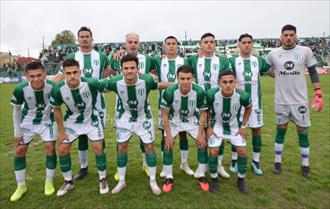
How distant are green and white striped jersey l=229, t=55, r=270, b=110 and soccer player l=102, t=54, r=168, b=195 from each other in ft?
4.45

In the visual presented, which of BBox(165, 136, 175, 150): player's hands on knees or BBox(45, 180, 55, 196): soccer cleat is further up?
BBox(165, 136, 175, 150): player's hands on knees

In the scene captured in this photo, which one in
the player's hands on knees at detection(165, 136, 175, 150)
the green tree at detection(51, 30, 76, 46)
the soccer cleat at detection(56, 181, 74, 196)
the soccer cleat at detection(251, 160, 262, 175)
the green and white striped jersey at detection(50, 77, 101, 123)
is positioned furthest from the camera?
the green tree at detection(51, 30, 76, 46)

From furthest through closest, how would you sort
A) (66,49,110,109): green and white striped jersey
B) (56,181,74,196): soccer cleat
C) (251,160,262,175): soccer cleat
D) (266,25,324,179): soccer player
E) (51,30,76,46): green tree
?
(51,30,76,46): green tree, (251,160,262,175): soccer cleat, (266,25,324,179): soccer player, (66,49,110,109): green and white striped jersey, (56,181,74,196): soccer cleat

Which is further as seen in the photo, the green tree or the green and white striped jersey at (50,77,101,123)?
the green tree

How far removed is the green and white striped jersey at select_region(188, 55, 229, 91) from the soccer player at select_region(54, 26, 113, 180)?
1493mm

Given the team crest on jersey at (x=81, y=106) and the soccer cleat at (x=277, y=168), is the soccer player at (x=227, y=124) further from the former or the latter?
the team crest on jersey at (x=81, y=106)

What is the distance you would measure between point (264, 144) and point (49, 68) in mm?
28560

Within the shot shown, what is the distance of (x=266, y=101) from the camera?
13867 millimetres

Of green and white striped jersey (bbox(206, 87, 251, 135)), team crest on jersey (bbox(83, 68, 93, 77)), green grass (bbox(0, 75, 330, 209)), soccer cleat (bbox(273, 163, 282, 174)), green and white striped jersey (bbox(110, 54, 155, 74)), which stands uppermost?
green and white striped jersey (bbox(110, 54, 155, 74))

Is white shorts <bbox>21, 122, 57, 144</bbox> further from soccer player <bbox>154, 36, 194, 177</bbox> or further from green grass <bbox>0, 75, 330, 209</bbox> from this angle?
soccer player <bbox>154, 36, 194, 177</bbox>

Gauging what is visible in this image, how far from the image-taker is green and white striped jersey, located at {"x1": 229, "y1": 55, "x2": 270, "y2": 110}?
16.7 feet

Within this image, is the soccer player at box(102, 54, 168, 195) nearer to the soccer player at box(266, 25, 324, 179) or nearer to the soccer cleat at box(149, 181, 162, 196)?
the soccer cleat at box(149, 181, 162, 196)

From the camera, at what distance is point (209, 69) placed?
4.98 metres

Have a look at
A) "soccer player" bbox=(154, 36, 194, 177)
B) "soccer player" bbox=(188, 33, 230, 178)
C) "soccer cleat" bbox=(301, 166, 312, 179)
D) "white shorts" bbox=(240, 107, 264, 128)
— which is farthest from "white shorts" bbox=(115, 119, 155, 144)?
"soccer cleat" bbox=(301, 166, 312, 179)
